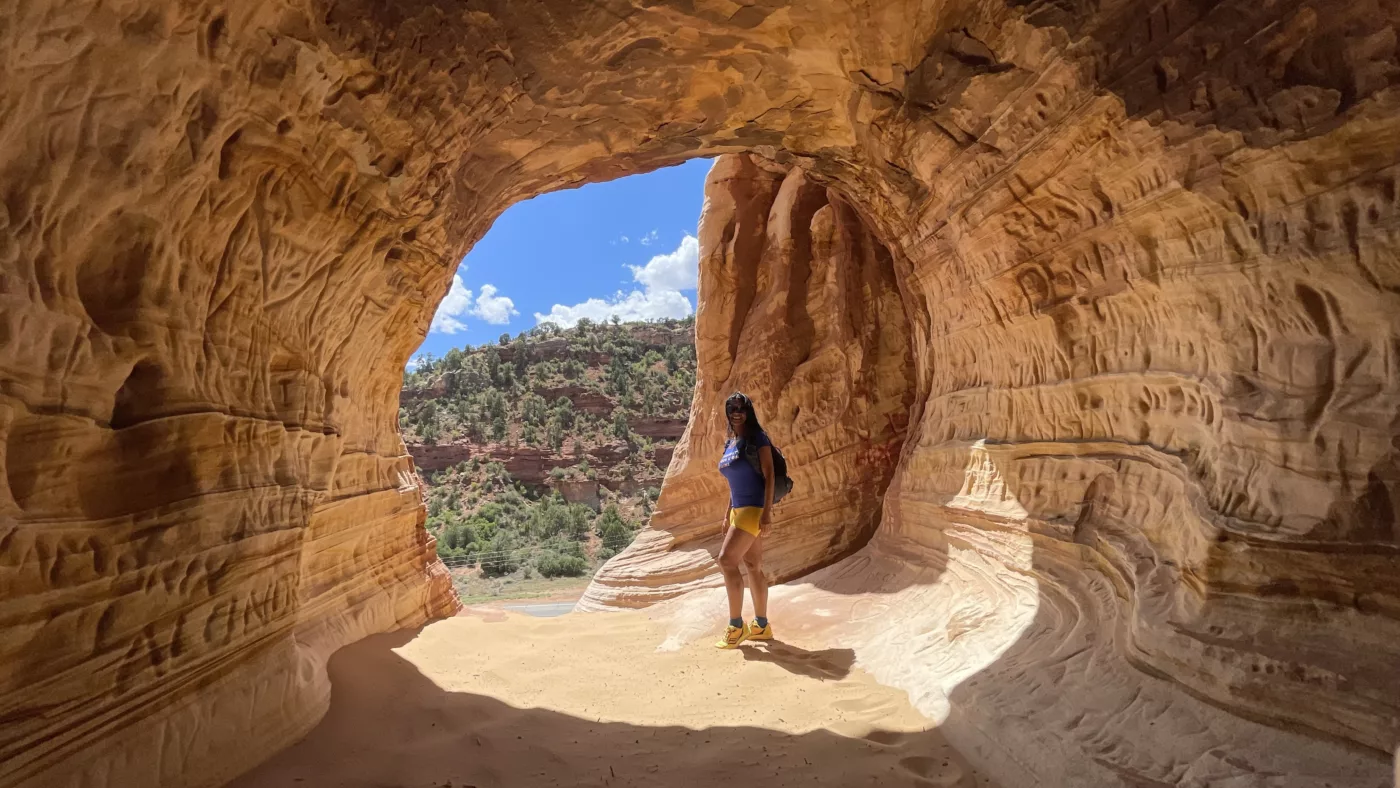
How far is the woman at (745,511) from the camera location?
4961 millimetres

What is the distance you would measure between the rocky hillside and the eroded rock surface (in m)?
17.7

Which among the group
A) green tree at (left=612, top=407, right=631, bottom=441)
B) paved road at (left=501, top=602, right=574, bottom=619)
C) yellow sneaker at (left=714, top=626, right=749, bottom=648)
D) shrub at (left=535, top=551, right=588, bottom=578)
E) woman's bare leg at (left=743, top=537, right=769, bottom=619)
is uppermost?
green tree at (left=612, top=407, right=631, bottom=441)

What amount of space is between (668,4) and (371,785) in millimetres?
4282

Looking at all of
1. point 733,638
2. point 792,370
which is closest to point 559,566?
point 792,370

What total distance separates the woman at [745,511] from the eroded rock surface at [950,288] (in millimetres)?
901

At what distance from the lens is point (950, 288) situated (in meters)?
5.91

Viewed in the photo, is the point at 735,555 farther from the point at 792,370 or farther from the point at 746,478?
the point at 792,370

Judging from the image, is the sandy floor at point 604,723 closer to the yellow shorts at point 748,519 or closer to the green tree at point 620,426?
the yellow shorts at point 748,519

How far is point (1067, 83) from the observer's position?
12.4 feet

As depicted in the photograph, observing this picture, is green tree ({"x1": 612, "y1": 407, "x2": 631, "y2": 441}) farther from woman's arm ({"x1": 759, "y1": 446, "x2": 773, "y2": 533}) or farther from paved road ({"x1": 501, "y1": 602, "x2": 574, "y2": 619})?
woman's arm ({"x1": 759, "y1": 446, "x2": 773, "y2": 533})

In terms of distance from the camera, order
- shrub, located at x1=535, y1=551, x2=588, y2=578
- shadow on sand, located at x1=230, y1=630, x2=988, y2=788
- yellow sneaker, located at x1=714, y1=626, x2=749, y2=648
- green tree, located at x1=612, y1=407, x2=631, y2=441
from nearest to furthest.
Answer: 1. shadow on sand, located at x1=230, y1=630, x2=988, y2=788
2. yellow sneaker, located at x1=714, y1=626, x2=749, y2=648
3. shrub, located at x1=535, y1=551, x2=588, y2=578
4. green tree, located at x1=612, y1=407, x2=631, y2=441

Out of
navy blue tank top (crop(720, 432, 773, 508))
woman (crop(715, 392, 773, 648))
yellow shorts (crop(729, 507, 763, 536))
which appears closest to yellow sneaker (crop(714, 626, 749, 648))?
woman (crop(715, 392, 773, 648))

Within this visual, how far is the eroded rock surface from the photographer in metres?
2.26

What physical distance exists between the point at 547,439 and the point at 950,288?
96.2ft
